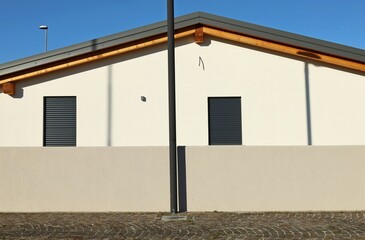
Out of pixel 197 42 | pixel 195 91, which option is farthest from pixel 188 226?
pixel 197 42

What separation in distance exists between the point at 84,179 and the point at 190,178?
242 centimetres

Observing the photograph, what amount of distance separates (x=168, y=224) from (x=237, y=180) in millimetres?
2188

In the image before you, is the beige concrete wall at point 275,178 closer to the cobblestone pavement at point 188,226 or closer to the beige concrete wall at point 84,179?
the cobblestone pavement at point 188,226

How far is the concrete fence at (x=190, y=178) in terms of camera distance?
10.0m

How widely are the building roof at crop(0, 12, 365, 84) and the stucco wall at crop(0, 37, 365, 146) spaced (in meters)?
0.39

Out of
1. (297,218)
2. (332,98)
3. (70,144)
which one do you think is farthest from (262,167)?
(70,144)

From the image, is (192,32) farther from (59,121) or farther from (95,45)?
(59,121)

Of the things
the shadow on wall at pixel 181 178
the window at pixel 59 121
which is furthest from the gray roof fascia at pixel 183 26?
the shadow on wall at pixel 181 178

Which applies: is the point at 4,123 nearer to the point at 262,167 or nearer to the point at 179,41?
the point at 179,41

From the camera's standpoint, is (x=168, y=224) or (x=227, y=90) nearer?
(x=168, y=224)

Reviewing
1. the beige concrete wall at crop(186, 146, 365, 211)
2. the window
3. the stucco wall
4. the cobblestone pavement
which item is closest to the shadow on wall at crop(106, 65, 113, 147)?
the stucco wall

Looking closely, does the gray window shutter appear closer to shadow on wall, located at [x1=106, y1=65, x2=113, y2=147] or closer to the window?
shadow on wall, located at [x1=106, y1=65, x2=113, y2=147]

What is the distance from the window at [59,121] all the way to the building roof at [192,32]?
3.57 feet

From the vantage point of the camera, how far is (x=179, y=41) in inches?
498
